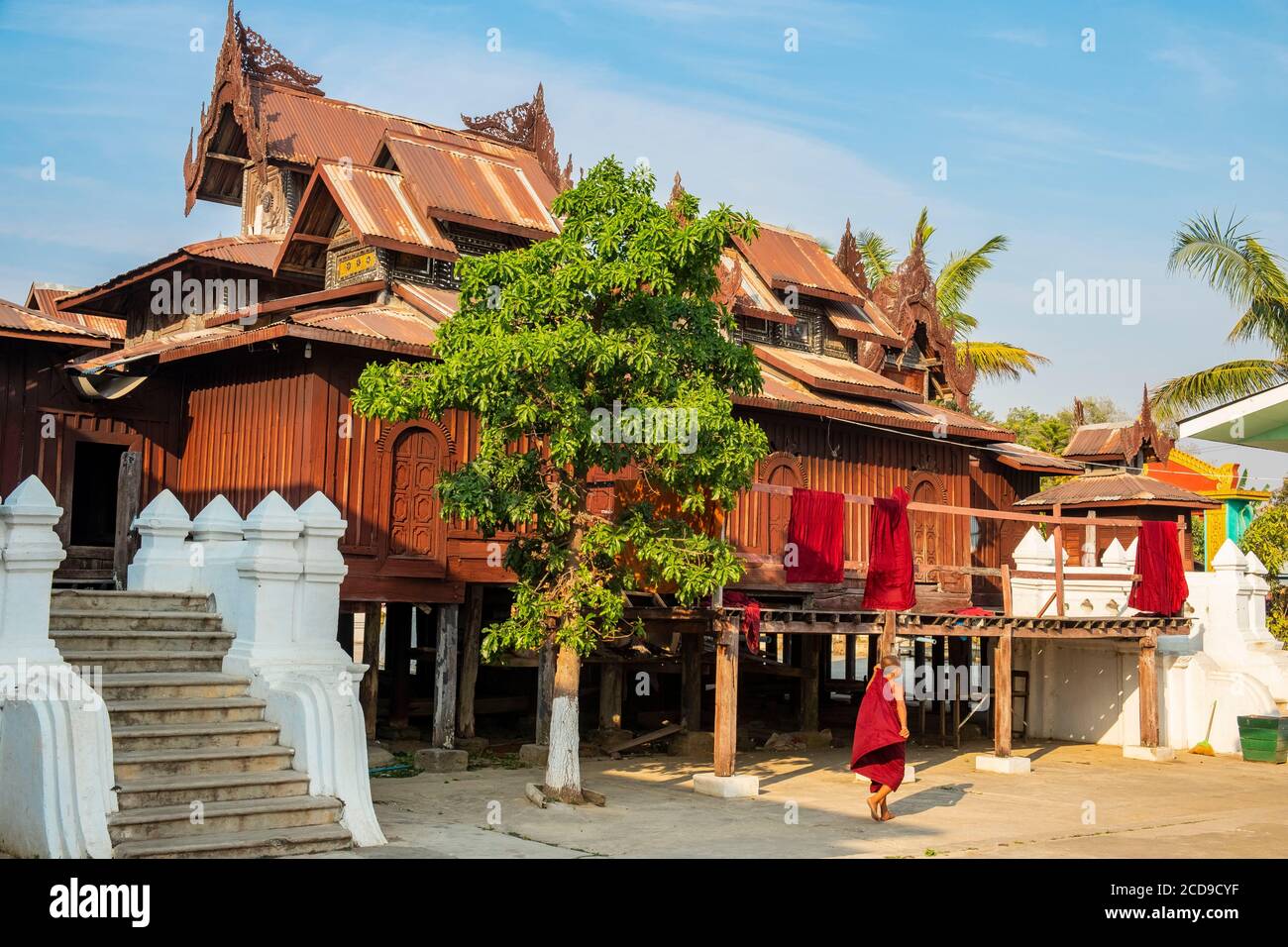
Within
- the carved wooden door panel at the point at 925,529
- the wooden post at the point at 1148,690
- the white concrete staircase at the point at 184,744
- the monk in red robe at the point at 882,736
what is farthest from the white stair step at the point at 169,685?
the wooden post at the point at 1148,690

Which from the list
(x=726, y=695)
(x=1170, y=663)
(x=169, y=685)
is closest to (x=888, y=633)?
(x=726, y=695)

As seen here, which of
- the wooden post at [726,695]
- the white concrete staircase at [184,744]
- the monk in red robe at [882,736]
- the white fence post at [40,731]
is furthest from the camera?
the wooden post at [726,695]

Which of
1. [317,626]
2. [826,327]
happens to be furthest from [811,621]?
[826,327]

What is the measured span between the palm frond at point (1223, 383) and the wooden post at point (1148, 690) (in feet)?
23.1

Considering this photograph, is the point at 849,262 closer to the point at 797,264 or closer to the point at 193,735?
the point at 797,264

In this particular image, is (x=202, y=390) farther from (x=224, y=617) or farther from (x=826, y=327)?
(x=826, y=327)

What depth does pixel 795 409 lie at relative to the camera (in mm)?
20578

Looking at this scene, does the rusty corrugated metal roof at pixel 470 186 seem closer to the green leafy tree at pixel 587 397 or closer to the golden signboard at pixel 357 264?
the golden signboard at pixel 357 264

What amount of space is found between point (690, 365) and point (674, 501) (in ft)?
5.85

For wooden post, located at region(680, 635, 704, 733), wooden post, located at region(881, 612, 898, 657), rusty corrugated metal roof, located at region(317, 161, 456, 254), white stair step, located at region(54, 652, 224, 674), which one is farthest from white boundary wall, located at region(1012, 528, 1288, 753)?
white stair step, located at region(54, 652, 224, 674)

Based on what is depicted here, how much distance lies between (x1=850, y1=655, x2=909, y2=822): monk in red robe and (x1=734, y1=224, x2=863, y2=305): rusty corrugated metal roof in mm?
12477

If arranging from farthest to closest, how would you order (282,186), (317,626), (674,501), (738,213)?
(282,186) < (674,501) < (738,213) < (317,626)

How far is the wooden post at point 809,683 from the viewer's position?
72.9 ft

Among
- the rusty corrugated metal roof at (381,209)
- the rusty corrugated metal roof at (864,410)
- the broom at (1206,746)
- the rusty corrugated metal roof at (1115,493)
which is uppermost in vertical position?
the rusty corrugated metal roof at (381,209)
